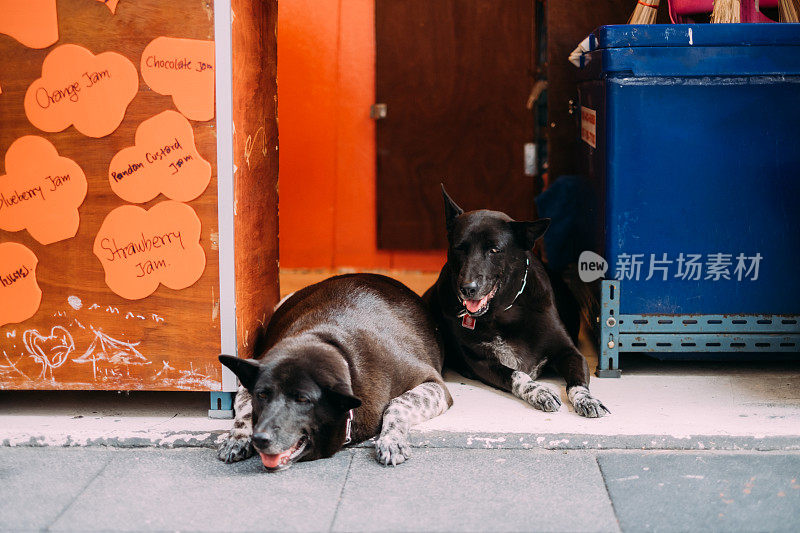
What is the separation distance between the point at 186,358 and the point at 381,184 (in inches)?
104

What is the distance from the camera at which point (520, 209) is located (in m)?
5.95

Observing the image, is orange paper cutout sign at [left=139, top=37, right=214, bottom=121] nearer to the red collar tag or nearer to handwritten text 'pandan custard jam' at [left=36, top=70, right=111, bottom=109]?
handwritten text 'pandan custard jam' at [left=36, top=70, right=111, bottom=109]

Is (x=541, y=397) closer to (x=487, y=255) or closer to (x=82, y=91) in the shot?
(x=487, y=255)

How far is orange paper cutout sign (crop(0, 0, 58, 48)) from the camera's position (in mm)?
3461

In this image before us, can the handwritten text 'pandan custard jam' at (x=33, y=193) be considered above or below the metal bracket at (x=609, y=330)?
above

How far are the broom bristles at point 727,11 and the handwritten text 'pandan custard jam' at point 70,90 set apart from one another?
2.78 metres

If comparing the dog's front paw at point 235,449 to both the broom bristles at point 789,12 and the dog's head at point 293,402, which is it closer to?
the dog's head at point 293,402

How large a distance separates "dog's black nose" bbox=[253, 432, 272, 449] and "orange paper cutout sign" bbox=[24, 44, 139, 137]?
139 cm

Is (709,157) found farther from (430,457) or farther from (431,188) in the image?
(431,188)

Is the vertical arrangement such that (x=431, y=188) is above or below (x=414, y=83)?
below

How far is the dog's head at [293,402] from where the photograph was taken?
10.3 ft

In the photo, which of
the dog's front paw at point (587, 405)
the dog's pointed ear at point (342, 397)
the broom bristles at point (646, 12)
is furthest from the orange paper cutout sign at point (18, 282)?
the broom bristles at point (646, 12)

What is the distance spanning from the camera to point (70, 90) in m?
3.50

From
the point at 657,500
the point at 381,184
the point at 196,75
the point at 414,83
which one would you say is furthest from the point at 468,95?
the point at 657,500
